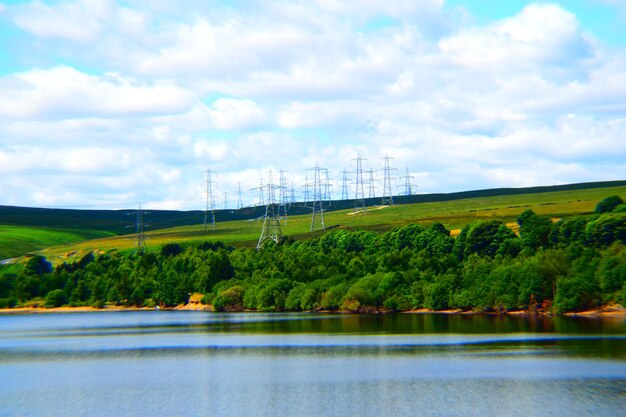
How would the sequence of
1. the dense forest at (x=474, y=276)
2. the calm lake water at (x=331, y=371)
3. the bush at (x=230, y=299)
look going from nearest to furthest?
the calm lake water at (x=331, y=371) → the dense forest at (x=474, y=276) → the bush at (x=230, y=299)

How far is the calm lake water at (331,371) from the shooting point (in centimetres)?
5956

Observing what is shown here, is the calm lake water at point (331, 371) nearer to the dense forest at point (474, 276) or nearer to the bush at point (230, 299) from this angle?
the dense forest at point (474, 276)

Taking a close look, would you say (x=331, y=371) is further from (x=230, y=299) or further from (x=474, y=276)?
(x=230, y=299)

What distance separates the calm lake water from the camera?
59562mm

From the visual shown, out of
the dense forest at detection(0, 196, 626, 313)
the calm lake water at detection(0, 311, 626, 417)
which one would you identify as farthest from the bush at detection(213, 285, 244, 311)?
the calm lake water at detection(0, 311, 626, 417)

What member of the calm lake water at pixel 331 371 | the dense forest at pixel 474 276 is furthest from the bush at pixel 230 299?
the calm lake water at pixel 331 371

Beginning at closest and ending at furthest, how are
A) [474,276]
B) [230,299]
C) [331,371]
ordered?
[331,371]
[474,276]
[230,299]

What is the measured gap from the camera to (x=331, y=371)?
76.6m

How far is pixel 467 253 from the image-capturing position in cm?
18950

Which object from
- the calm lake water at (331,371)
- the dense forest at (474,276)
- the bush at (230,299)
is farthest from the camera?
the bush at (230,299)

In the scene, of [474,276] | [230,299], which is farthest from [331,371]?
[230,299]

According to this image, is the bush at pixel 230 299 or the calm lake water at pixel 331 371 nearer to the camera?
the calm lake water at pixel 331 371

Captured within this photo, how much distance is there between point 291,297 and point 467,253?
145ft

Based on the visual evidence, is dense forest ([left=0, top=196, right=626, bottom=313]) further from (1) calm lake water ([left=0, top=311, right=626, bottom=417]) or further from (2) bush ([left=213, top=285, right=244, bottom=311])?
(1) calm lake water ([left=0, top=311, right=626, bottom=417])
